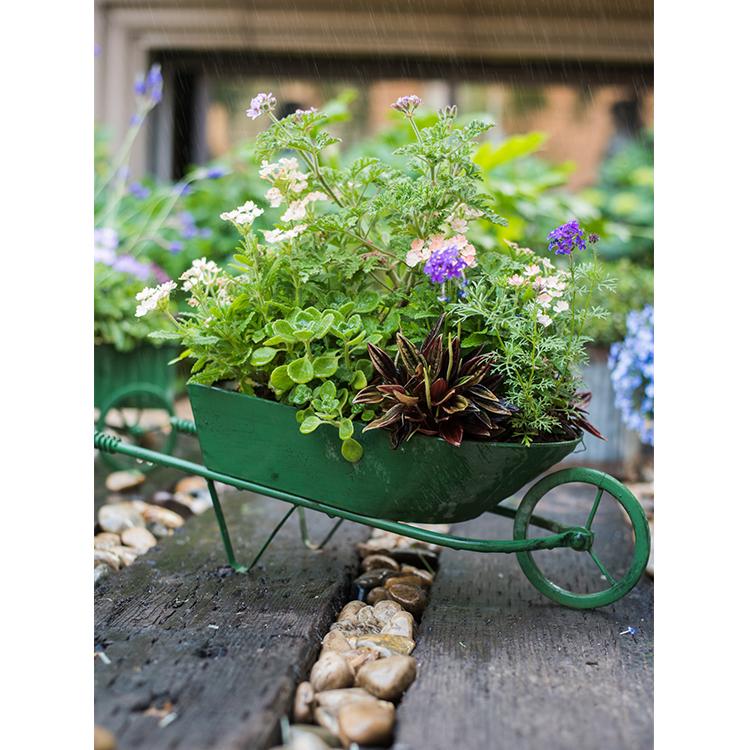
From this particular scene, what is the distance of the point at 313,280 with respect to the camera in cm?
170

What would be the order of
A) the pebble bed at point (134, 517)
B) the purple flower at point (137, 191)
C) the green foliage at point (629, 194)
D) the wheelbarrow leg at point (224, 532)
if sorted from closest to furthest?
the wheelbarrow leg at point (224, 532)
the pebble bed at point (134, 517)
the purple flower at point (137, 191)
the green foliage at point (629, 194)

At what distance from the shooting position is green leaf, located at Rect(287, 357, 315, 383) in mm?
1528

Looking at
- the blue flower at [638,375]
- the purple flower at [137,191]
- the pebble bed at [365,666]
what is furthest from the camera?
the purple flower at [137,191]

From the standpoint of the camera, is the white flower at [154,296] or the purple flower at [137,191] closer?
the white flower at [154,296]

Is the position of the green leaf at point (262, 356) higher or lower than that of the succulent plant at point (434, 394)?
higher

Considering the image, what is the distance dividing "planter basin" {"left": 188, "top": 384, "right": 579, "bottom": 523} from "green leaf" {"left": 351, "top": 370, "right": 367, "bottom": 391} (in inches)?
3.1

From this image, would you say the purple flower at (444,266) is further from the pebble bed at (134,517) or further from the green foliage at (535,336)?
the pebble bed at (134,517)

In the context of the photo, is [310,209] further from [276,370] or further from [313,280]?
A: [276,370]

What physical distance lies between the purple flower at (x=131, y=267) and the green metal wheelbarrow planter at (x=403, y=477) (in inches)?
70.6

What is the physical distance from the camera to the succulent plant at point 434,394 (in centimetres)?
146

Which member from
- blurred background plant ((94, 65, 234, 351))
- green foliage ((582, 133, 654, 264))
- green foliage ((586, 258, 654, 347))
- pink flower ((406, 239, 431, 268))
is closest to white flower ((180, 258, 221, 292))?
pink flower ((406, 239, 431, 268))

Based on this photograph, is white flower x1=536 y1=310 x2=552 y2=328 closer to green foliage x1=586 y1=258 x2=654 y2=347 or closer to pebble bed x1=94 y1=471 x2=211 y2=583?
pebble bed x1=94 y1=471 x2=211 y2=583

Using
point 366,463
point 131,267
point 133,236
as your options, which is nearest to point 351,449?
point 366,463

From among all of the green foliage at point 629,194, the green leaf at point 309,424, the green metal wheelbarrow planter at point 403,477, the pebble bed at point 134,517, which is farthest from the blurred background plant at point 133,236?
the green foliage at point 629,194
